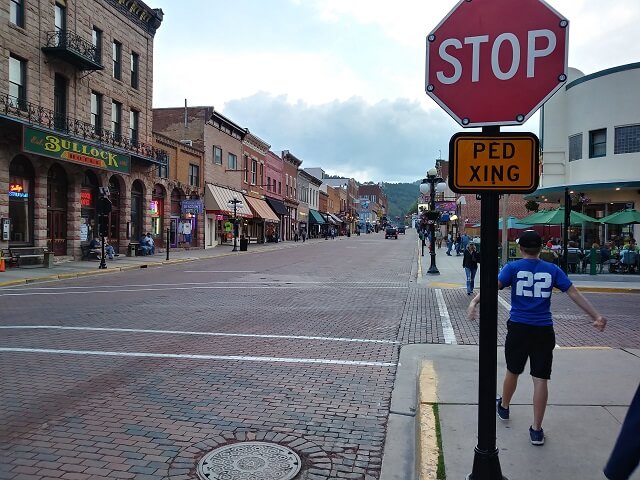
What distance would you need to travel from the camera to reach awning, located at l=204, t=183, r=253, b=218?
130 feet

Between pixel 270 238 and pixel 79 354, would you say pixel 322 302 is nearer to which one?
pixel 79 354

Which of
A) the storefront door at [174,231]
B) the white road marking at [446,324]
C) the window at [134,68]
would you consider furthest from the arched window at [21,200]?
the white road marking at [446,324]

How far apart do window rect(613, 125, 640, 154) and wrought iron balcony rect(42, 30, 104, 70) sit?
2424 cm

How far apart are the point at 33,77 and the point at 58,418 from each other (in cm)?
2146

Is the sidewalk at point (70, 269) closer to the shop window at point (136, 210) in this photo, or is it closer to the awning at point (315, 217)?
the shop window at point (136, 210)

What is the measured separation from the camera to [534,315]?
14.6 ft

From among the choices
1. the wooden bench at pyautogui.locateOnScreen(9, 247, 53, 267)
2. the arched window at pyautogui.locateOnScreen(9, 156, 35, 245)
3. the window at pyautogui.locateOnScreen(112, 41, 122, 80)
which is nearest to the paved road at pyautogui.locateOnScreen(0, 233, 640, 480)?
the wooden bench at pyautogui.locateOnScreen(9, 247, 53, 267)

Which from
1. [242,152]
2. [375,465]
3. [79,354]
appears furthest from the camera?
[242,152]

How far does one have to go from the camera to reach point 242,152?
48.3 m

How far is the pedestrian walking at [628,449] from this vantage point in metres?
2.06

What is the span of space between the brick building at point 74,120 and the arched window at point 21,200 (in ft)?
0.14

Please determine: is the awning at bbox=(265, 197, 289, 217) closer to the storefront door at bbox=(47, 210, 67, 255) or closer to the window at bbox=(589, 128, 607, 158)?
the storefront door at bbox=(47, 210, 67, 255)

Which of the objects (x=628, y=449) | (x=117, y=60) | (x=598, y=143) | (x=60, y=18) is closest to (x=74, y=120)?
(x=60, y=18)

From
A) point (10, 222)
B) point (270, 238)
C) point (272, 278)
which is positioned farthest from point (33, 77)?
point (270, 238)
